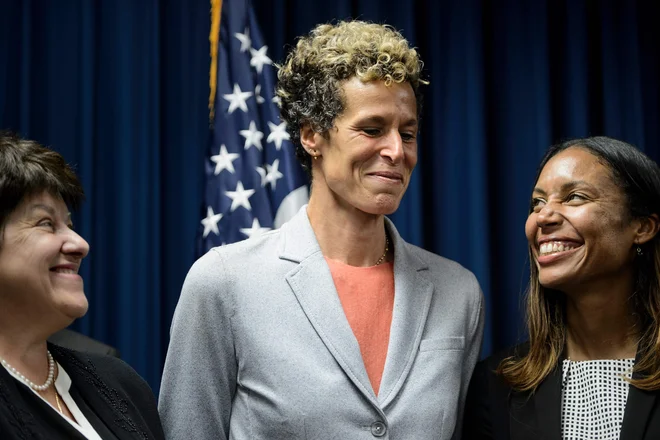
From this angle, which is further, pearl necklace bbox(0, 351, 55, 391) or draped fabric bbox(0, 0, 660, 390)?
draped fabric bbox(0, 0, 660, 390)

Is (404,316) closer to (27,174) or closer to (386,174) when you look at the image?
(386,174)

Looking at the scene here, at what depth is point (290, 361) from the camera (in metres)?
2.19

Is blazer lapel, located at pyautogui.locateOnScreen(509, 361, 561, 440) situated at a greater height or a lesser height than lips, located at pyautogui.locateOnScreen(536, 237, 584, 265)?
lesser

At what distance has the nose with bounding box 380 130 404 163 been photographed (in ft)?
7.55

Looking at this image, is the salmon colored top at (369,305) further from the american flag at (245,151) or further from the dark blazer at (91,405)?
the american flag at (245,151)

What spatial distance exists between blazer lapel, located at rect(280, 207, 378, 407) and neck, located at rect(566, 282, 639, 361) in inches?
23.1

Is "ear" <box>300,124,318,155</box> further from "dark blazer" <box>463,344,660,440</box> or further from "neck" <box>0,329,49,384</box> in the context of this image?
"neck" <box>0,329,49,384</box>

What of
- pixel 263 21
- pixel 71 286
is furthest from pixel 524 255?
pixel 71 286

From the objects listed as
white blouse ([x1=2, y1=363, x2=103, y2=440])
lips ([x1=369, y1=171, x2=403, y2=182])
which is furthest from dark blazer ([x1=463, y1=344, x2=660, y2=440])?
white blouse ([x1=2, y1=363, x2=103, y2=440])

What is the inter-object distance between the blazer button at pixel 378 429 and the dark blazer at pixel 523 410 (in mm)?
331

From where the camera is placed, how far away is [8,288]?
1.83m

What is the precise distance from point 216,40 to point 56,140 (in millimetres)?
808

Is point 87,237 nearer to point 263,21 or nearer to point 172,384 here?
point 263,21

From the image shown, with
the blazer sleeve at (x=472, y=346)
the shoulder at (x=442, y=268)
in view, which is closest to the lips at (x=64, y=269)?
the shoulder at (x=442, y=268)
